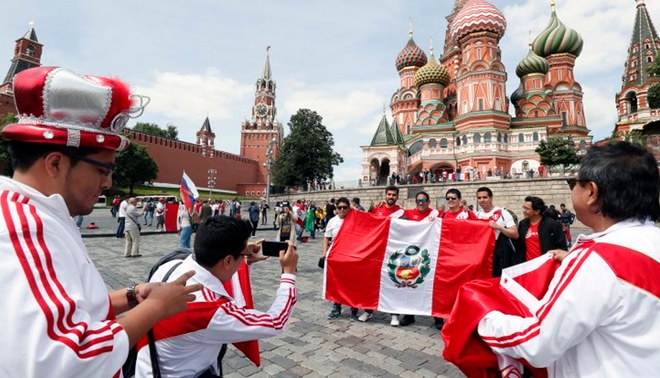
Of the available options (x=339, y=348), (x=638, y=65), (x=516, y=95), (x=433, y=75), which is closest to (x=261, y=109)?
(x=433, y=75)

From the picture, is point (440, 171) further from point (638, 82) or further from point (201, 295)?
point (201, 295)

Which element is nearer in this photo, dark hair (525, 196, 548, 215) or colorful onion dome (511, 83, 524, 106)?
dark hair (525, 196, 548, 215)

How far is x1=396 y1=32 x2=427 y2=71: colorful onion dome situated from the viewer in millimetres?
49719

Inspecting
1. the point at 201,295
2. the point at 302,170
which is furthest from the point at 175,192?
the point at 201,295

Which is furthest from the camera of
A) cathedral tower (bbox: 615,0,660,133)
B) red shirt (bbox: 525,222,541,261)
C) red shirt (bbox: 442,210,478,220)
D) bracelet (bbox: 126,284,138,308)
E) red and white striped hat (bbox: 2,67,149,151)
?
cathedral tower (bbox: 615,0,660,133)

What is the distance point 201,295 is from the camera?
172cm

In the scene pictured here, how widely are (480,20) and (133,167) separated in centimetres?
4463

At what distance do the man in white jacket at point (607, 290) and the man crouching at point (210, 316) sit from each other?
3.85ft

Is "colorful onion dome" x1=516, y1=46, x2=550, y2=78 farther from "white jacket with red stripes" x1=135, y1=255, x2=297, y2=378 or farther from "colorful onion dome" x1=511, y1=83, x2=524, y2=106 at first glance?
"white jacket with red stripes" x1=135, y1=255, x2=297, y2=378

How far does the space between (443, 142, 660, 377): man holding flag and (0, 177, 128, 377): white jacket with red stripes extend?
1469 mm

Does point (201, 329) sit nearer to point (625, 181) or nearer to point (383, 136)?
point (625, 181)

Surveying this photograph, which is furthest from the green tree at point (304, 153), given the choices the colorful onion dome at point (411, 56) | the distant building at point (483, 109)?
the colorful onion dome at point (411, 56)

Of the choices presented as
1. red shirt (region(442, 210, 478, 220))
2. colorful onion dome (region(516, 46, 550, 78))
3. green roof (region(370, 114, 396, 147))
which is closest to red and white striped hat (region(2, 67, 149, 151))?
red shirt (region(442, 210, 478, 220))

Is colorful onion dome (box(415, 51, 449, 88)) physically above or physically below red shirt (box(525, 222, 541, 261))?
above
